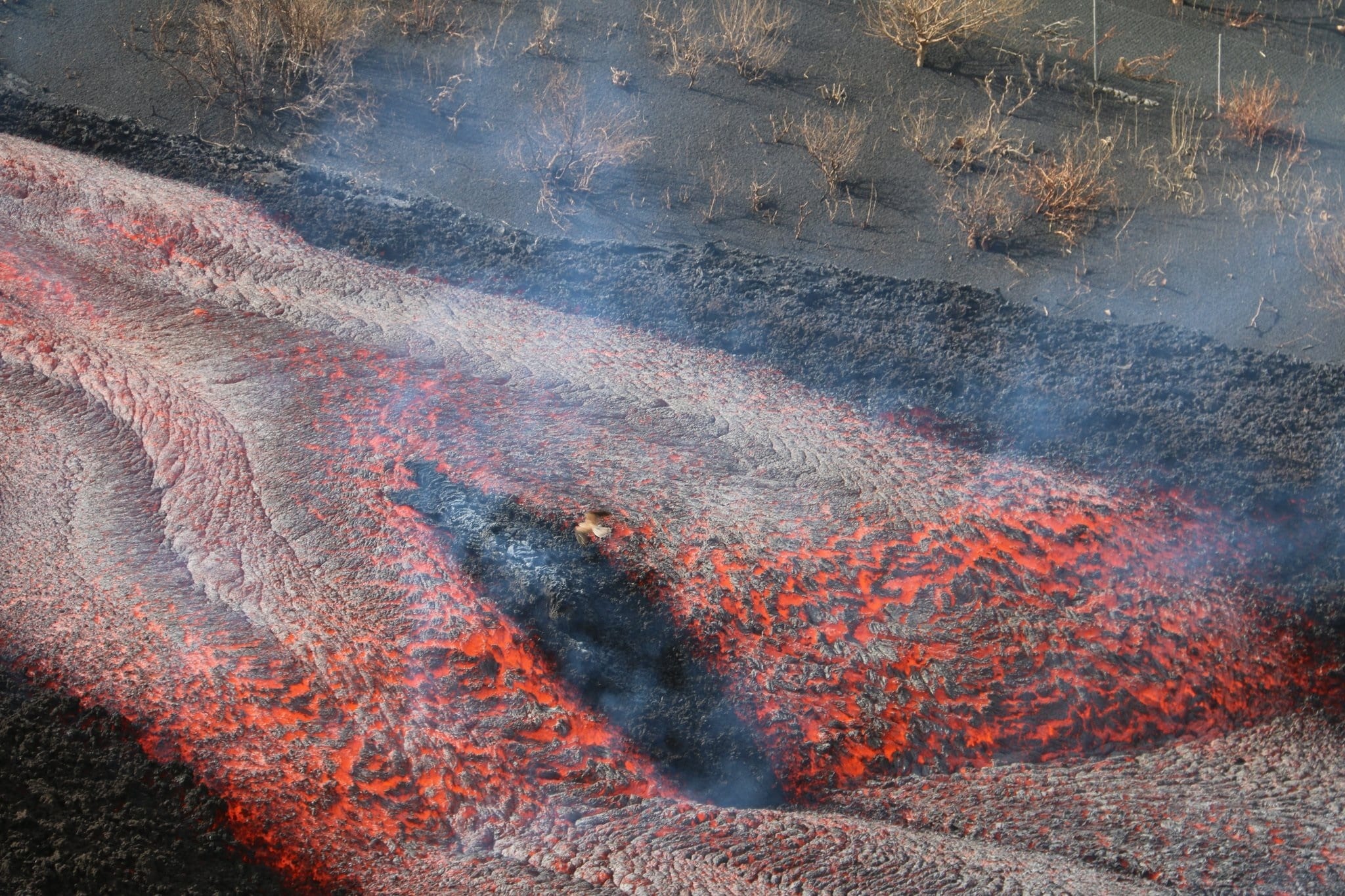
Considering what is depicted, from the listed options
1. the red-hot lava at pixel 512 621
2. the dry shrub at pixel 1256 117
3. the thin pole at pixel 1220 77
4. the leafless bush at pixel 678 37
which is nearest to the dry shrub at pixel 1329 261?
the dry shrub at pixel 1256 117

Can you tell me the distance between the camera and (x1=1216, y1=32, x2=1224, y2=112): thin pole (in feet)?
21.4

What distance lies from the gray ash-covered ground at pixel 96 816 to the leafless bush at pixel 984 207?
4.43 metres

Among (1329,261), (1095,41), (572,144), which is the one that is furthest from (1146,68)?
(572,144)

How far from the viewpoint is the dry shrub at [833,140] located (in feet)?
18.9

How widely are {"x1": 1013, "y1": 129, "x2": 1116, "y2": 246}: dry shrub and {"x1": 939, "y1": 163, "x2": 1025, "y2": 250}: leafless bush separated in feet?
0.35

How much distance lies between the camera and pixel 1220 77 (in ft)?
22.3

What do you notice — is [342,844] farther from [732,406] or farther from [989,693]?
[732,406]

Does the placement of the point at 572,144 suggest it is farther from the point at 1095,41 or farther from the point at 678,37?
the point at 1095,41

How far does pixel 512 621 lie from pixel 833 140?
3986 millimetres

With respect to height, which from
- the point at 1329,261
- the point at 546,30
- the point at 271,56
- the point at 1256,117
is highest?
the point at 546,30

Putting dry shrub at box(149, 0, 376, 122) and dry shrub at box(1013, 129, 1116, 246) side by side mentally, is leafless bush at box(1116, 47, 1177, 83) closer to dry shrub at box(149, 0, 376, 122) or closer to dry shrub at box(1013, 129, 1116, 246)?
dry shrub at box(1013, 129, 1116, 246)

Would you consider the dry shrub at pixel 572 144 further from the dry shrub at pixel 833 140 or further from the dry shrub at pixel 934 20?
the dry shrub at pixel 934 20

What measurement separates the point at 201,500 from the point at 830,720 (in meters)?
1.95

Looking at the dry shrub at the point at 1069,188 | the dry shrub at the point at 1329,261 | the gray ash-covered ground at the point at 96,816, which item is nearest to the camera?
the gray ash-covered ground at the point at 96,816
